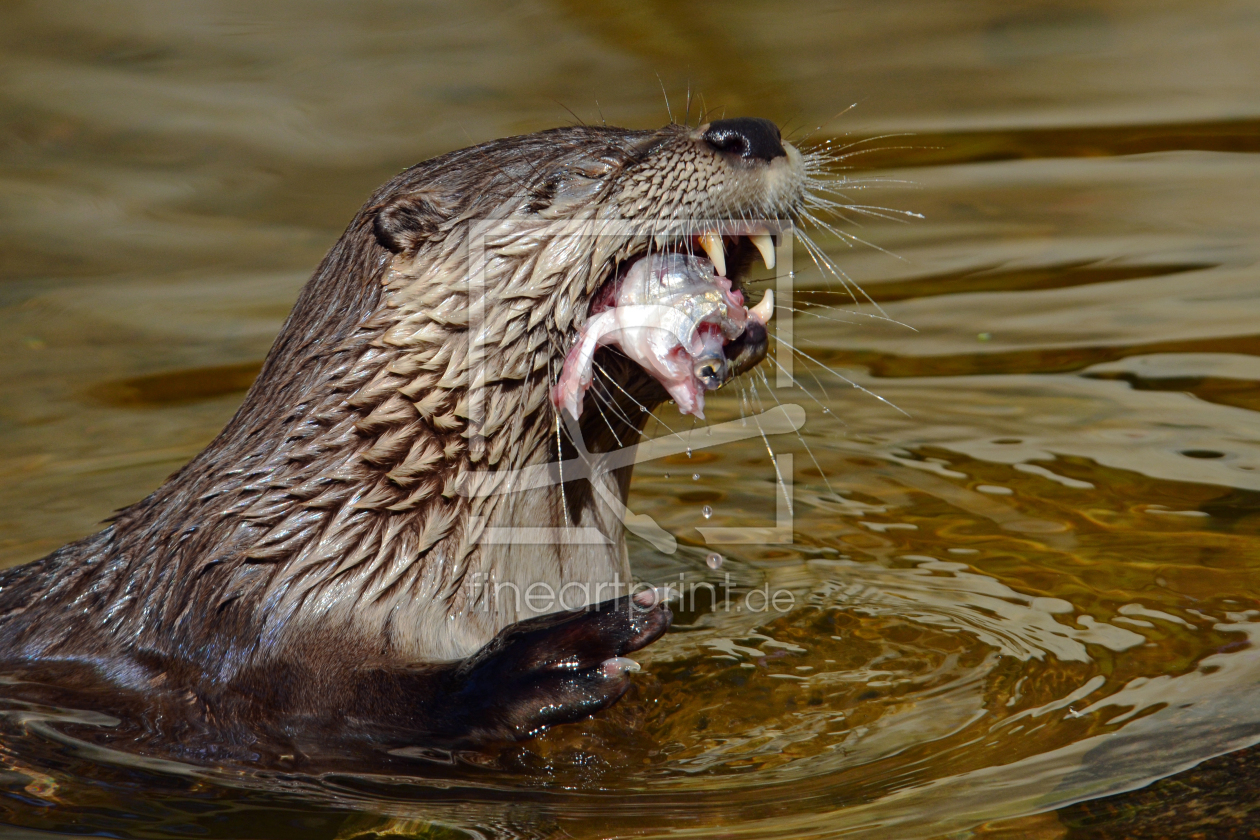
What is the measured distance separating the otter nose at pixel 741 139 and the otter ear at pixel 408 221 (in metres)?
0.53

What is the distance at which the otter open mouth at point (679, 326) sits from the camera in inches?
101

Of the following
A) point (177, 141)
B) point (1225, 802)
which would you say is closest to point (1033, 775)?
point (1225, 802)

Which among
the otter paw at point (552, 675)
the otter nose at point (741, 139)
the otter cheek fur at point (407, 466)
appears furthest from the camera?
the otter nose at point (741, 139)

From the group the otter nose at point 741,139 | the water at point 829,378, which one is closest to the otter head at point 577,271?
the otter nose at point 741,139

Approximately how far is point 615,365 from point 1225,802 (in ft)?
4.12

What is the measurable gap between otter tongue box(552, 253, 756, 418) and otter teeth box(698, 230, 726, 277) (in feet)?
0.07

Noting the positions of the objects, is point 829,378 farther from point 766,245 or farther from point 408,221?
point 408,221

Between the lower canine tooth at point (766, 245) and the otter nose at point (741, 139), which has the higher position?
the otter nose at point (741, 139)

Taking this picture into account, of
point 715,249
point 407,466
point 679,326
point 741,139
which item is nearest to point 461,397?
point 407,466

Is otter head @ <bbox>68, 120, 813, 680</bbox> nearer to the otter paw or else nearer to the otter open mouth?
the otter open mouth

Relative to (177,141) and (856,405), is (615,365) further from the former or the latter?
(177,141)

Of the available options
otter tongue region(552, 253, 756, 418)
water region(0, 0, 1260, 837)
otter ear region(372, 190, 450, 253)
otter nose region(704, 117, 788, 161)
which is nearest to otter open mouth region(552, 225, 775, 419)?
otter tongue region(552, 253, 756, 418)

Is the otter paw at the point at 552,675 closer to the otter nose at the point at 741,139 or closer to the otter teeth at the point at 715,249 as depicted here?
the otter teeth at the point at 715,249

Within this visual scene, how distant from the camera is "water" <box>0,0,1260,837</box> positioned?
2359mm
